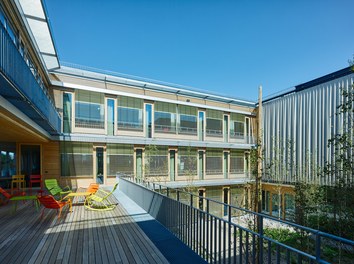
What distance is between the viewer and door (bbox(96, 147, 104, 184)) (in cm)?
1418

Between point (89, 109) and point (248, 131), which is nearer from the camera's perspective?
point (89, 109)

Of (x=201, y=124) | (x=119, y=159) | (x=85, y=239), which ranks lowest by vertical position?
(x=85, y=239)

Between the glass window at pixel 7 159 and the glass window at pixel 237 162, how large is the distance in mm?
17748

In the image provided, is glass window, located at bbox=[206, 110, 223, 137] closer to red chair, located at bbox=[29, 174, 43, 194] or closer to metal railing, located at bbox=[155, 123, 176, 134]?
metal railing, located at bbox=[155, 123, 176, 134]

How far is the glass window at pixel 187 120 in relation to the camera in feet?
59.8

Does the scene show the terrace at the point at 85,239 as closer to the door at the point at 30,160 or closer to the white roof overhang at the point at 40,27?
the door at the point at 30,160

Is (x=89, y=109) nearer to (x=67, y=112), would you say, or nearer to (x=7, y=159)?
(x=67, y=112)

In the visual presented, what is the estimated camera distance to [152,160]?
53.7 feet

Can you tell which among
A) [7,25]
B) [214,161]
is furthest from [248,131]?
[7,25]

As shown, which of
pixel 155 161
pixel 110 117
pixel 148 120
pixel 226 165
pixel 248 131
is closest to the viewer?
pixel 110 117

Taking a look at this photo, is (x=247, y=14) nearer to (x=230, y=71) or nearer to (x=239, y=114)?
(x=230, y=71)

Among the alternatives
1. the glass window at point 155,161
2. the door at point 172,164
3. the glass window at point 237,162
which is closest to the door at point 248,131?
the glass window at point 237,162

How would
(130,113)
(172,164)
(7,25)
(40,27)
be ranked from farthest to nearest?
(172,164), (130,113), (40,27), (7,25)

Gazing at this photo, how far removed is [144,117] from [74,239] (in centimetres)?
1228
